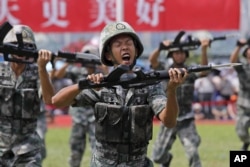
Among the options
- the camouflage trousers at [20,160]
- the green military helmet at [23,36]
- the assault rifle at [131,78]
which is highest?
the green military helmet at [23,36]

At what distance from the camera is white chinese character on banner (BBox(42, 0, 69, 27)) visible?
15.3 meters

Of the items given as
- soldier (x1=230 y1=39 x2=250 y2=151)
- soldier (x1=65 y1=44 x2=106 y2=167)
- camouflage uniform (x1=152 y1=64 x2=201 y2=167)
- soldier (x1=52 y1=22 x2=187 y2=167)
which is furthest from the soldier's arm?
soldier (x1=230 y1=39 x2=250 y2=151)

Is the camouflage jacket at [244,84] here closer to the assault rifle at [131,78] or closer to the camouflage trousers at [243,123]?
the camouflage trousers at [243,123]

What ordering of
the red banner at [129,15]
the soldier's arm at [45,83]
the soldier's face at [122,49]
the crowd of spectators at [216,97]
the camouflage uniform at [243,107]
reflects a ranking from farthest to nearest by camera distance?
1. the crowd of spectators at [216,97]
2. the red banner at [129,15]
3. the camouflage uniform at [243,107]
4. the soldier's arm at [45,83]
5. the soldier's face at [122,49]

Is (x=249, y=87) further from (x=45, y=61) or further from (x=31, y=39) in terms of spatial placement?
(x=45, y=61)

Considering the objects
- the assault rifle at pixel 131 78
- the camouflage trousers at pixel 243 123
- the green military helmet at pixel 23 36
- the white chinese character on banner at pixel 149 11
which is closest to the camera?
the assault rifle at pixel 131 78

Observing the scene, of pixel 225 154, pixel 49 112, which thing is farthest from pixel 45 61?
pixel 49 112

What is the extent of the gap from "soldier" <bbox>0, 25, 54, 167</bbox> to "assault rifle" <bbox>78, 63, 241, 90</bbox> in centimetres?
198

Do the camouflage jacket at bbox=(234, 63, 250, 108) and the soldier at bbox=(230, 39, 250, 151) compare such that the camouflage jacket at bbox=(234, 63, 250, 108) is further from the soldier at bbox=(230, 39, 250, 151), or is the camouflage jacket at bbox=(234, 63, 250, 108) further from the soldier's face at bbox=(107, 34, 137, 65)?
the soldier's face at bbox=(107, 34, 137, 65)

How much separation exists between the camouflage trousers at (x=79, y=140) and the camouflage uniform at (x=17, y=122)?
408cm

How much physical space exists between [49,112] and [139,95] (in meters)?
17.2

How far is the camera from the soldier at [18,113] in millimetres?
7605

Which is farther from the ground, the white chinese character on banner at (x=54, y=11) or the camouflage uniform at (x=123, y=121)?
the white chinese character on banner at (x=54, y=11)

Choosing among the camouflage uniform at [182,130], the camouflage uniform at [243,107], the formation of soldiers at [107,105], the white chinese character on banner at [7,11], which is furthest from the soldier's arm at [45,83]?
the white chinese character on banner at [7,11]
